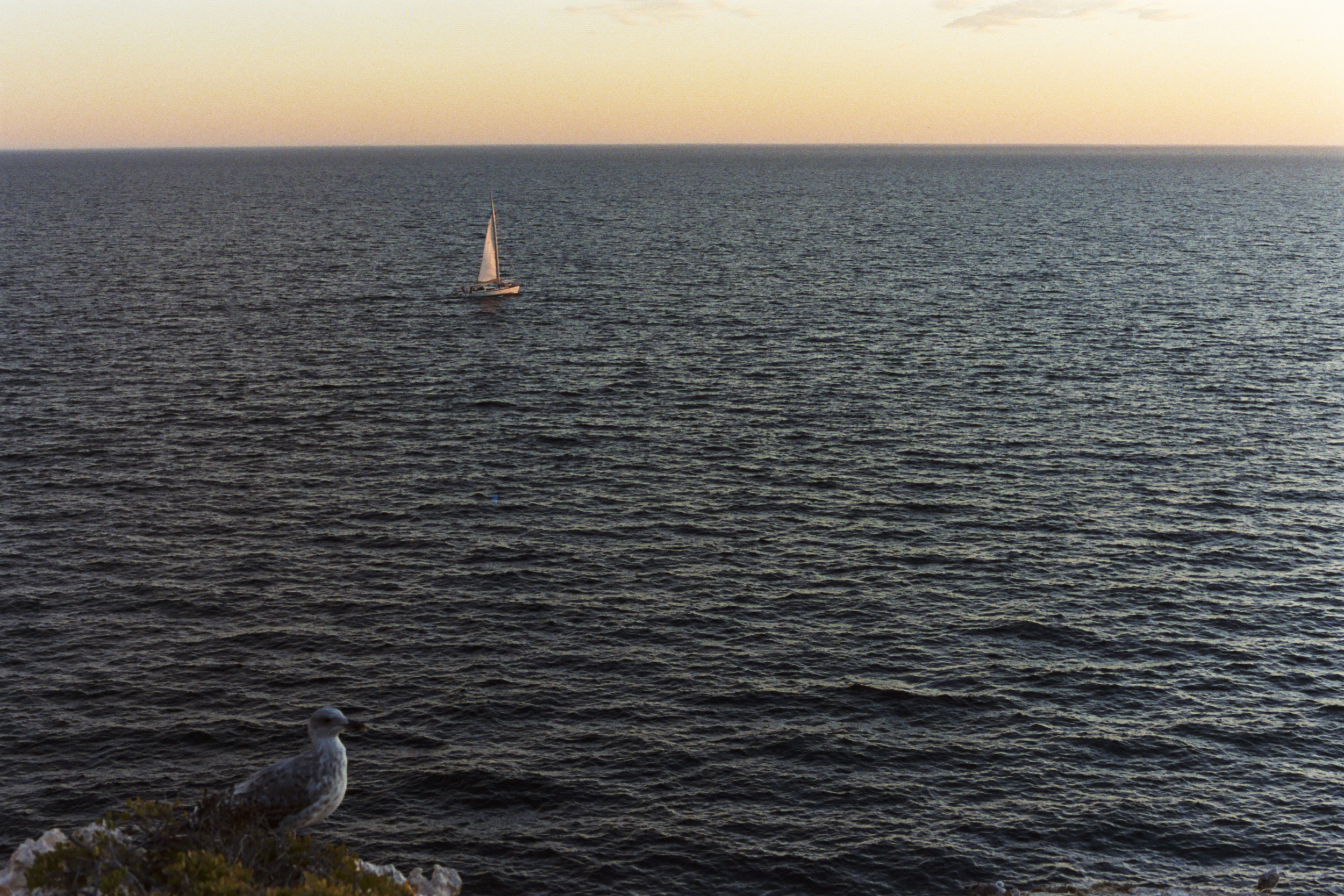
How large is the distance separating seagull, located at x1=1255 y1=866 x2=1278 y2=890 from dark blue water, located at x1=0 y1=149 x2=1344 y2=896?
995mm

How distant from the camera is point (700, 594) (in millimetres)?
47344

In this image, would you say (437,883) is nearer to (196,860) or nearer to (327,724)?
(327,724)

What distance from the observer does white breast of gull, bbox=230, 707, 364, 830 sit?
1852cm

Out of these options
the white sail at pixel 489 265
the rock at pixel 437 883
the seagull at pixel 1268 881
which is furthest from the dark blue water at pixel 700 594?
the white sail at pixel 489 265

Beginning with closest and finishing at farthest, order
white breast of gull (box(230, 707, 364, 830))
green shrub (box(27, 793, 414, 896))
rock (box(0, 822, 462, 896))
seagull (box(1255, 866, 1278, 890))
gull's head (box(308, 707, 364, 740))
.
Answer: green shrub (box(27, 793, 414, 896)) < white breast of gull (box(230, 707, 364, 830)) < gull's head (box(308, 707, 364, 740)) < rock (box(0, 822, 462, 896)) < seagull (box(1255, 866, 1278, 890))

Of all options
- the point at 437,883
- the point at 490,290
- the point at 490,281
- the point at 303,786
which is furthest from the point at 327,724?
the point at 490,281

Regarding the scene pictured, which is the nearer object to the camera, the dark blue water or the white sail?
the dark blue water

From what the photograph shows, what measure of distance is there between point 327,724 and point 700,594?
96.4 feet

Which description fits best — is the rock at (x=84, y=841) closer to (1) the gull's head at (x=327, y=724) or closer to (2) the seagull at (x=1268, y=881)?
(1) the gull's head at (x=327, y=724)

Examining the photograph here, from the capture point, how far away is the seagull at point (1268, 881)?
96.9 ft

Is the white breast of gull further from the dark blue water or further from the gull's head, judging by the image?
the dark blue water

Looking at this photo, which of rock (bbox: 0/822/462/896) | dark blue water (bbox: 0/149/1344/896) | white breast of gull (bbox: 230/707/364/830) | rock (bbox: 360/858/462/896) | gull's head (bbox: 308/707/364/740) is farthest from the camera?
dark blue water (bbox: 0/149/1344/896)

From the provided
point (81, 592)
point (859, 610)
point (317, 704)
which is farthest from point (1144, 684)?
point (81, 592)

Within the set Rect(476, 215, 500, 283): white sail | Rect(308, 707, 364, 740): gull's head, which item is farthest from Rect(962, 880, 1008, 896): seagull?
Rect(476, 215, 500, 283): white sail
